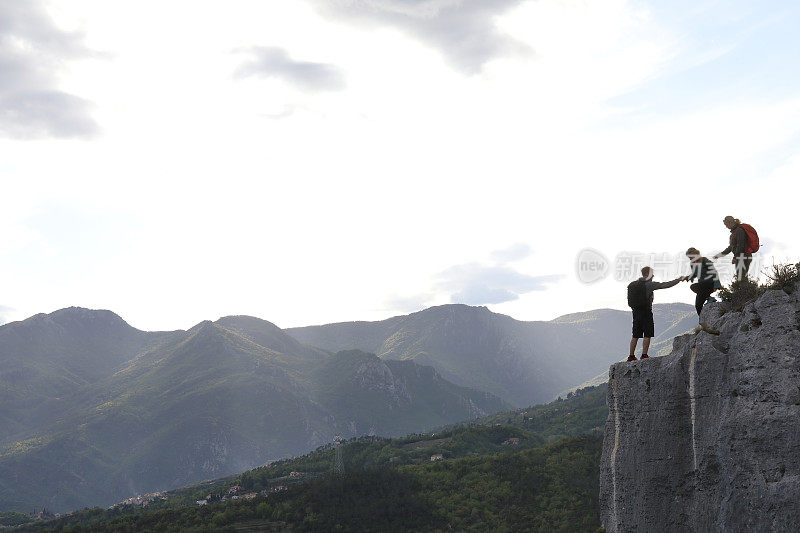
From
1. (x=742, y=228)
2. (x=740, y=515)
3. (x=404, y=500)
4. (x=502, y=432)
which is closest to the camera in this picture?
(x=740, y=515)

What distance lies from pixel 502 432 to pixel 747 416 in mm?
195553

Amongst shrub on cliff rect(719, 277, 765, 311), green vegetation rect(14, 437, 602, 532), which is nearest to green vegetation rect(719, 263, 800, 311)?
shrub on cliff rect(719, 277, 765, 311)

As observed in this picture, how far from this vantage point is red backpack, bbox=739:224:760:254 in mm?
12625

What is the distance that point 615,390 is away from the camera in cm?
1295

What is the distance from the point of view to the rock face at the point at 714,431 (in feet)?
30.0

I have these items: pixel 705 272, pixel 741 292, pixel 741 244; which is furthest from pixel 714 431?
pixel 741 244

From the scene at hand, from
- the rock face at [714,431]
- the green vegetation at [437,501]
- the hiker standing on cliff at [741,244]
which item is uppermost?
the hiker standing on cliff at [741,244]

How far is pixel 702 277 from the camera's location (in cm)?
1315

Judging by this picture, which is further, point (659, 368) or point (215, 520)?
point (215, 520)

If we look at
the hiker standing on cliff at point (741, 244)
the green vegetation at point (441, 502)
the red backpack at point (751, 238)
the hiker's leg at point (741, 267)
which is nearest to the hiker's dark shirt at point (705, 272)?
the hiker standing on cliff at point (741, 244)

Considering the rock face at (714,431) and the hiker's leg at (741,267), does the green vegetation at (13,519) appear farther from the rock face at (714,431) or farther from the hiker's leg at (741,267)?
the hiker's leg at (741,267)

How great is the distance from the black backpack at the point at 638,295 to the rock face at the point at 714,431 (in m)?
1.63

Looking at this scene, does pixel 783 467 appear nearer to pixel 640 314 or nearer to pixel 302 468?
pixel 640 314

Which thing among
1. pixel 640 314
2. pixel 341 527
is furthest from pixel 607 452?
pixel 341 527
